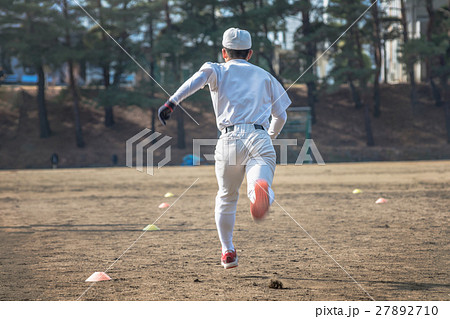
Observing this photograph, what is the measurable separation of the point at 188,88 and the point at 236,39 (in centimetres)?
67

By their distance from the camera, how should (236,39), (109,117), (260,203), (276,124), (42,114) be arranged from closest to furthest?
(260,203) → (236,39) → (276,124) → (42,114) → (109,117)

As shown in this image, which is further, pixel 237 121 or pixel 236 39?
pixel 236 39

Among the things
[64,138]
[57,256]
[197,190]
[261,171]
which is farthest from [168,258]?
[64,138]

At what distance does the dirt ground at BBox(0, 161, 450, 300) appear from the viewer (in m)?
4.77

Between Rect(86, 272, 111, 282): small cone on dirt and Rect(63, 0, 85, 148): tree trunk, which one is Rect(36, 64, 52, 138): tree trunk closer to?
Rect(63, 0, 85, 148): tree trunk

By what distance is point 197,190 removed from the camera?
1530cm

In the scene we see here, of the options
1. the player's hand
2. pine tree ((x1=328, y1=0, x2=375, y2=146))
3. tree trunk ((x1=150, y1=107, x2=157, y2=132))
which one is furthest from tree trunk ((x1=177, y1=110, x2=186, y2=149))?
the player's hand

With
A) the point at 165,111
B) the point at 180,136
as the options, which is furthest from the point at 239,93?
the point at 180,136

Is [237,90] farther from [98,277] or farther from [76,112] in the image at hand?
[76,112]

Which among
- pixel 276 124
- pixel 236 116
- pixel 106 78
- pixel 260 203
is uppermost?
pixel 236 116

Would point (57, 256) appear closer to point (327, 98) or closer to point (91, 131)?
point (91, 131)

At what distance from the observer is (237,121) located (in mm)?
5230

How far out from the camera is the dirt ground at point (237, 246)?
477 cm

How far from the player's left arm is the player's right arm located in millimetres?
588
